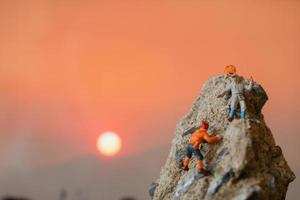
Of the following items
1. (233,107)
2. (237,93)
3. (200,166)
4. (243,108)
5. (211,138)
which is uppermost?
(237,93)

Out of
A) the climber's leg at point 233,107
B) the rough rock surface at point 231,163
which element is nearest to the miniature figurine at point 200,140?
the rough rock surface at point 231,163

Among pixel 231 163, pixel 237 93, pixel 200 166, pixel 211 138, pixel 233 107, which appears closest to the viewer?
pixel 231 163

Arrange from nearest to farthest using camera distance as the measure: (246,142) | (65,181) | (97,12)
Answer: (246,142)
(65,181)
(97,12)

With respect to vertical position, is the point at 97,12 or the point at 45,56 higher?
the point at 97,12

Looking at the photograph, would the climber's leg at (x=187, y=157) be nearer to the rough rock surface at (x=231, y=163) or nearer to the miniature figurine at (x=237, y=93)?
the rough rock surface at (x=231, y=163)

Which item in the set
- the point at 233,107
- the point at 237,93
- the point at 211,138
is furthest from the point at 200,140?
the point at 237,93

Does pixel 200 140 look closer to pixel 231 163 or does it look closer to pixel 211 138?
pixel 211 138

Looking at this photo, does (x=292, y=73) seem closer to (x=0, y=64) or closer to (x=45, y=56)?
(x=45, y=56)

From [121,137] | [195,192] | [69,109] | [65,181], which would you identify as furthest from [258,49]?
[195,192]
